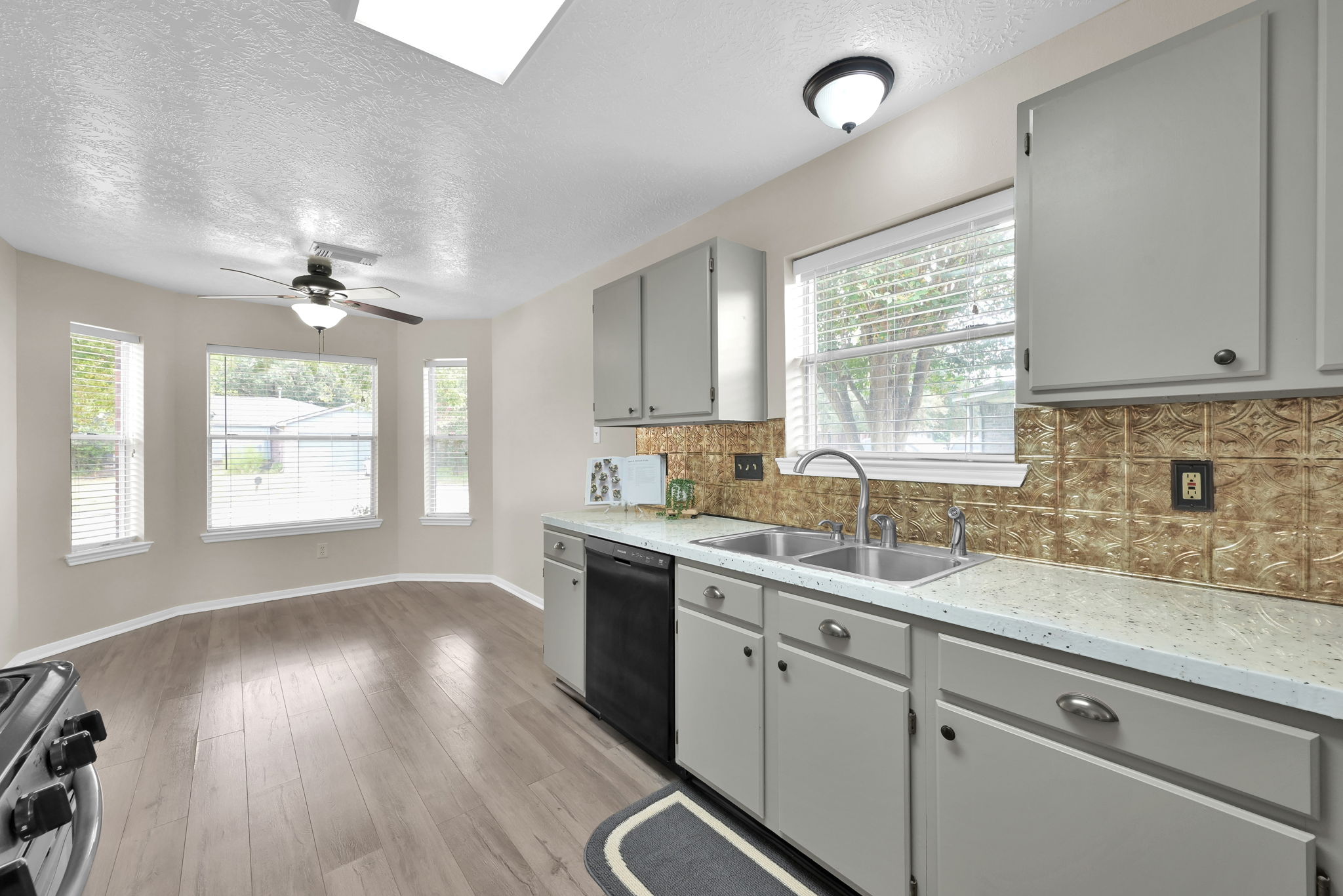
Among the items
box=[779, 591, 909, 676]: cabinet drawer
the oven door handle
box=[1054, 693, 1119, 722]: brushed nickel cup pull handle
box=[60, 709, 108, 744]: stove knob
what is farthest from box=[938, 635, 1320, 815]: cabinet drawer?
box=[60, 709, 108, 744]: stove knob

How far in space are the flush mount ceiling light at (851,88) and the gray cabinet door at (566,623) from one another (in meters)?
2.20

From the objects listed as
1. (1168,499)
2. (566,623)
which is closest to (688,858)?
(566,623)

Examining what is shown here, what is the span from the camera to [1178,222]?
1.29 metres

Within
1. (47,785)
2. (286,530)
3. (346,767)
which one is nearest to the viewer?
(47,785)

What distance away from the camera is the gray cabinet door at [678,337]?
8.39 feet

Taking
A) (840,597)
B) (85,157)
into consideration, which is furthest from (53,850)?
(85,157)

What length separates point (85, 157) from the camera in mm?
2371

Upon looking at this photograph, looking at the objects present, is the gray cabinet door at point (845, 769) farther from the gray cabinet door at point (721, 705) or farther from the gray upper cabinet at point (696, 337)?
the gray upper cabinet at point (696, 337)

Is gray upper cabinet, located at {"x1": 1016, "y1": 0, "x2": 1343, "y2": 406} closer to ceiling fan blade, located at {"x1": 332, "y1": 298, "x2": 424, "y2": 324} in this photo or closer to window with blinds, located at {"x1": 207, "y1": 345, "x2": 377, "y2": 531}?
ceiling fan blade, located at {"x1": 332, "y1": 298, "x2": 424, "y2": 324}

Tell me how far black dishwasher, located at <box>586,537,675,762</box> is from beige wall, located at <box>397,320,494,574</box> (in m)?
3.06

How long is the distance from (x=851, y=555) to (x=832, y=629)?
1.94ft

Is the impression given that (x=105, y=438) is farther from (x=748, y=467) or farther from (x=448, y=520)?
(x=748, y=467)

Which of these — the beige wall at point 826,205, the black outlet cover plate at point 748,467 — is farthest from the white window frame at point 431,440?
the black outlet cover plate at point 748,467

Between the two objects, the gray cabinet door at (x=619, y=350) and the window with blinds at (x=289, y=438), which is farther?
the window with blinds at (x=289, y=438)
